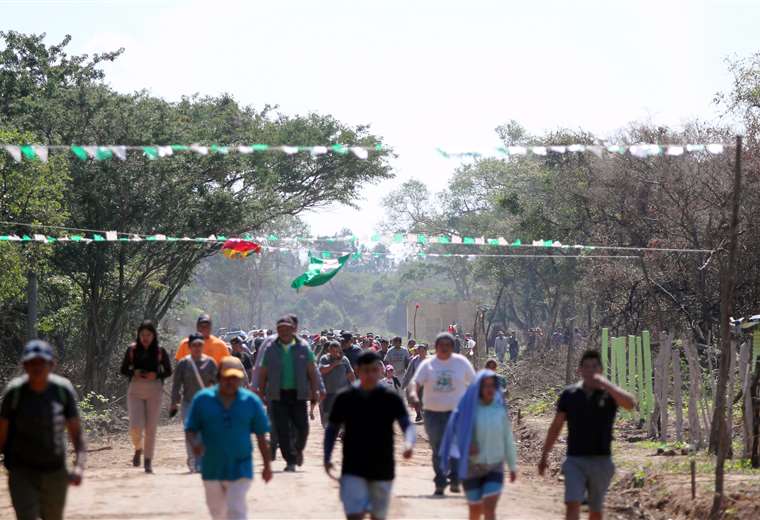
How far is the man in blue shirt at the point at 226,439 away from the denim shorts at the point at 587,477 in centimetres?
270

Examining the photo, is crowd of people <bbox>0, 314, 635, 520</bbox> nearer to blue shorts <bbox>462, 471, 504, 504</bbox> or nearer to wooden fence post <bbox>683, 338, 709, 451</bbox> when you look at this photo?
blue shorts <bbox>462, 471, 504, 504</bbox>

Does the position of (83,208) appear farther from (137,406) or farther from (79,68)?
(137,406)

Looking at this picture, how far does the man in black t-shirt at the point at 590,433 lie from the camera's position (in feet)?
35.9

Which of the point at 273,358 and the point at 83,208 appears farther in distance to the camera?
the point at 83,208

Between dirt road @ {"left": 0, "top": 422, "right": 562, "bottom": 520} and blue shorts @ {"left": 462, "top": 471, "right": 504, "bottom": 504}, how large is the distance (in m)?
2.00

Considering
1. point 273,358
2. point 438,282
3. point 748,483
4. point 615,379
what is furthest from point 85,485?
point 438,282

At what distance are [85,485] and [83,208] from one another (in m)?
20.1

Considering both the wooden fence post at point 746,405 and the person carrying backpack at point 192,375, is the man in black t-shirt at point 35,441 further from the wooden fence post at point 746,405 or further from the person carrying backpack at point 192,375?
the wooden fence post at point 746,405

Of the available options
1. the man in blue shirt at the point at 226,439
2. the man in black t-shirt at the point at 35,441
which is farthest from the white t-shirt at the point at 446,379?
the man in black t-shirt at the point at 35,441

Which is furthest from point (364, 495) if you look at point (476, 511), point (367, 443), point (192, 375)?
point (192, 375)

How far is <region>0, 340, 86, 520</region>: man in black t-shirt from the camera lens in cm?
913

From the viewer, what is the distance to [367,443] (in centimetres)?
959

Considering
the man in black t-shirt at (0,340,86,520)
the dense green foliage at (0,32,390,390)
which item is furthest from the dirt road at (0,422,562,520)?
the dense green foliage at (0,32,390,390)

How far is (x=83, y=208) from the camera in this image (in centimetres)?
3412
